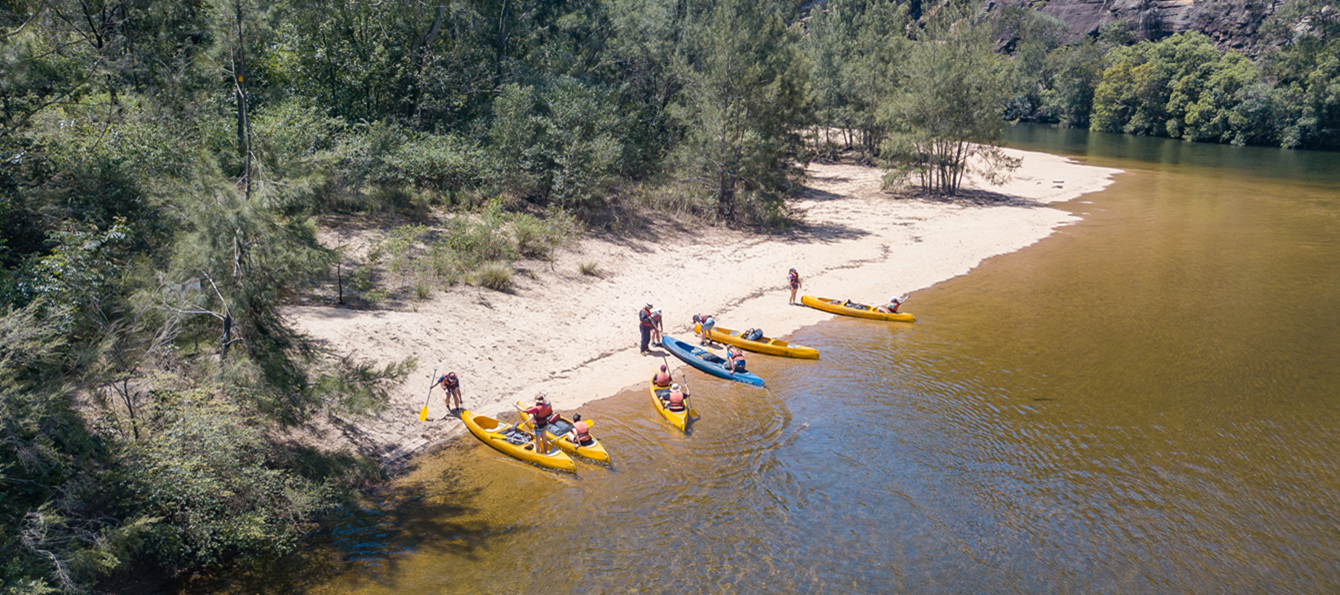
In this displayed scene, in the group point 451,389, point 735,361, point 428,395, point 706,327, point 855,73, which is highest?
point 855,73

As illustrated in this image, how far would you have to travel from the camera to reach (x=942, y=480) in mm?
14516

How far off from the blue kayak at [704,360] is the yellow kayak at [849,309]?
6.10 meters

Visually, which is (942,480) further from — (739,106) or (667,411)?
(739,106)

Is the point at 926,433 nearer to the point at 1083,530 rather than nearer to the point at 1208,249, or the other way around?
the point at 1083,530

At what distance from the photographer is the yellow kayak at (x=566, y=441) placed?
48.4ft

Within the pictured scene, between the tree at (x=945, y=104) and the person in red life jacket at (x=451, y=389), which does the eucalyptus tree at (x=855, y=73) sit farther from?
the person in red life jacket at (x=451, y=389)

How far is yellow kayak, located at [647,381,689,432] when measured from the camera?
635 inches

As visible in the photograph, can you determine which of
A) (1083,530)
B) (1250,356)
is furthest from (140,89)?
(1250,356)

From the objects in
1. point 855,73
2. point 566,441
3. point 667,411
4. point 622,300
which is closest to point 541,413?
point 566,441

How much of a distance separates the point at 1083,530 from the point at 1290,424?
807 centimetres

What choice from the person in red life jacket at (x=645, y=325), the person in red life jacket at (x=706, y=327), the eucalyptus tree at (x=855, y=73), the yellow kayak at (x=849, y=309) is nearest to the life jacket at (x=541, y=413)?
Answer: the person in red life jacket at (x=645, y=325)

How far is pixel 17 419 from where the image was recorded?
28.5 ft

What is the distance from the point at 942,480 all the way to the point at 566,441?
7.63 metres

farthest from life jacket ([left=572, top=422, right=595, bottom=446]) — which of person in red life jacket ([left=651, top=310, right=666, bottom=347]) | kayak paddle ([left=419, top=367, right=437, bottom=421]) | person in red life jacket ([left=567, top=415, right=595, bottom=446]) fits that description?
person in red life jacket ([left=651, top=310, right=666, bottom=347])
